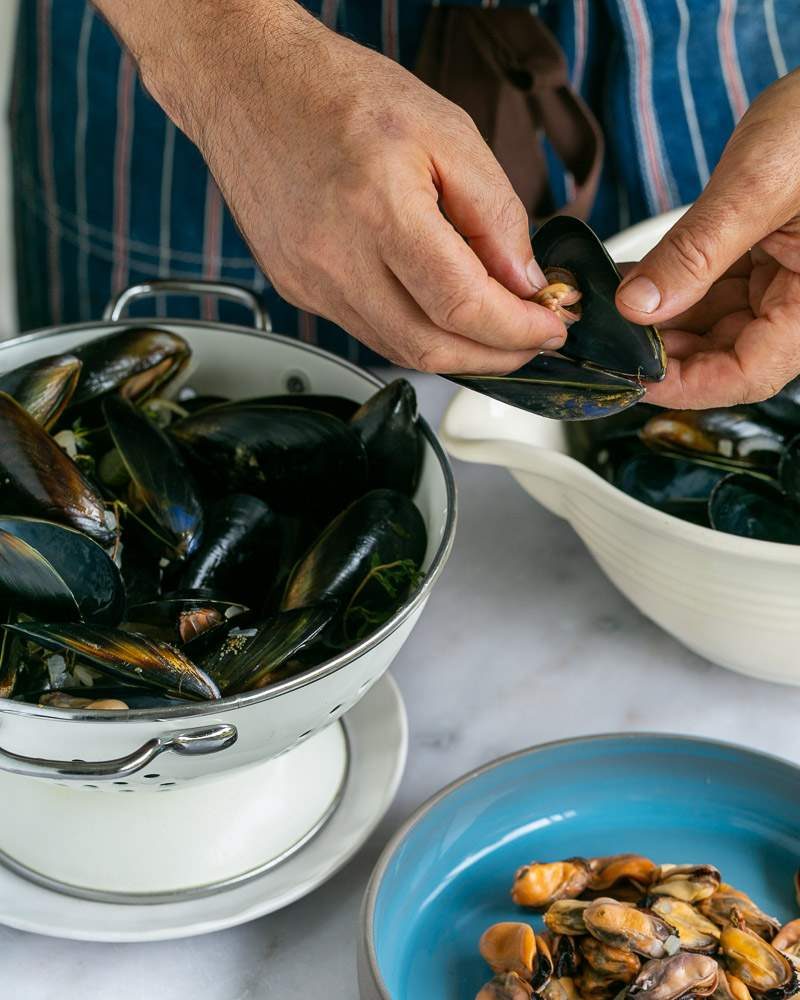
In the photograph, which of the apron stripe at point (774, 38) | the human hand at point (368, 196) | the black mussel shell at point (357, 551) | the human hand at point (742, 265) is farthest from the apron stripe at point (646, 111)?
the black mussel shell at point (357, 551)

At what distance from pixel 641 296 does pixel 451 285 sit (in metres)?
0.10

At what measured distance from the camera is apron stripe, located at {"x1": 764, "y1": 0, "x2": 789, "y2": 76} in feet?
3.23

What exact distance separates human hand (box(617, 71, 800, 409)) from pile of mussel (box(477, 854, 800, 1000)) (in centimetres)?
26

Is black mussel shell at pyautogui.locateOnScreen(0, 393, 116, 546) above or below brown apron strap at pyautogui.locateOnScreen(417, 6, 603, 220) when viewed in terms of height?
below

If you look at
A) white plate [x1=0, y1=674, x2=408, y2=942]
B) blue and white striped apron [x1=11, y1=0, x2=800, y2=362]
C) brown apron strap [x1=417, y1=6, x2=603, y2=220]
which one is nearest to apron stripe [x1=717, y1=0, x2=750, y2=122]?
blue and white striped apron [x1=11, y1=0, x2=800, y2=362]

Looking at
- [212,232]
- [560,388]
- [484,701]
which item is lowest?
[484,701]

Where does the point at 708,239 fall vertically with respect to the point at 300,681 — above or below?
above

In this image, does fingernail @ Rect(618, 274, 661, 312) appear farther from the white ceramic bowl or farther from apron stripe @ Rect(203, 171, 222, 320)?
apron stripe @ Rect(203, 171, 222, 320)

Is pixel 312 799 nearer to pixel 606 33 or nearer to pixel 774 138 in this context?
pixel 774 138

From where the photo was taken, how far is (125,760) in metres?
0.46

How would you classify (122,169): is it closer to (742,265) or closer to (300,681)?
(742,265)

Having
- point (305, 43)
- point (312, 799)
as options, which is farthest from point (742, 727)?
point (305, 43)

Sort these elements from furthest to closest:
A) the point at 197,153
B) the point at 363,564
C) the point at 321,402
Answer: the point at 197,153 < the point at 321,402 < the point at 363,564

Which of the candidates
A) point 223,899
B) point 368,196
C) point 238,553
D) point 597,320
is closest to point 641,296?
point 597,320
